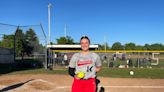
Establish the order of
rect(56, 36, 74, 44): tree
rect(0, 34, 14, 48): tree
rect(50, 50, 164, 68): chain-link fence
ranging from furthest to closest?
rect(56, 36, 74, 44): tree
rect(50, 50, 164, 68): chain-link fence
rect(0, 34, 14, 48): tree

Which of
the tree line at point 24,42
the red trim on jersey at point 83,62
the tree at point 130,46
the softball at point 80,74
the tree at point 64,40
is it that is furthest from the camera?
the tree at point 130,46

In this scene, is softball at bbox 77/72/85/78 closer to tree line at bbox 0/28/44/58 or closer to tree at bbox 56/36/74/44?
tree line at bbox 0/28/44/58

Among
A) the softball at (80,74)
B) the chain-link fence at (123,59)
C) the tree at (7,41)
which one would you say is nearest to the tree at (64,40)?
the chain-link fence at (123,59)

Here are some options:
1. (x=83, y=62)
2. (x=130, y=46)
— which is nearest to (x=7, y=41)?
(x=83, y=62)

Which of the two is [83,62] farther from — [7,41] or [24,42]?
[7,41]

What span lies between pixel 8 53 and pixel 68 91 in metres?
18.3

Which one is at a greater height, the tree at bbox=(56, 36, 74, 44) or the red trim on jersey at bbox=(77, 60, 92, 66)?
the tree at bbox=(56, 36, 74, 44)

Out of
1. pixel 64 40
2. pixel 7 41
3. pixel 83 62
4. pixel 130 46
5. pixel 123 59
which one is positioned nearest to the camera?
pixel 83 62

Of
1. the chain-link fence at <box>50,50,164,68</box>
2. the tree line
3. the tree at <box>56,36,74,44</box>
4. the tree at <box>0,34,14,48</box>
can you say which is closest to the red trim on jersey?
the tree line

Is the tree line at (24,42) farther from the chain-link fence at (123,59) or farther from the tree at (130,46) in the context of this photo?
the tree at (130,46)

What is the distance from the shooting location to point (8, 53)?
30.3m

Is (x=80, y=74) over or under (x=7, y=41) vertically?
under

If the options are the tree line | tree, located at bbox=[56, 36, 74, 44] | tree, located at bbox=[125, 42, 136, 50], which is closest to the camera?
the tree line

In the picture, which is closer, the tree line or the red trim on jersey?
the red trim on jersey
